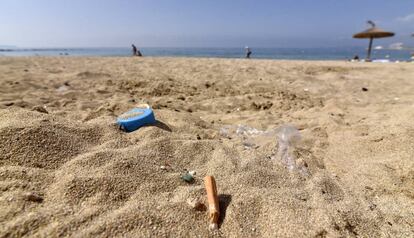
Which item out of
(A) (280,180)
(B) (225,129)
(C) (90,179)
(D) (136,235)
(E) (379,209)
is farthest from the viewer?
(B) (225,129)

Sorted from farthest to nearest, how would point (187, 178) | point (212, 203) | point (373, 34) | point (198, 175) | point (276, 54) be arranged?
point (276, 54) < point (373, 34) < point (198, 175) < point (187, 178) < point (212, 203)

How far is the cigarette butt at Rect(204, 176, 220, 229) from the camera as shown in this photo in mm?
1433

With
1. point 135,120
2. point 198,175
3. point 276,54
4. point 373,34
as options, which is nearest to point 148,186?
point 198,175

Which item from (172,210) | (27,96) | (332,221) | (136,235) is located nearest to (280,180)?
(332,221)

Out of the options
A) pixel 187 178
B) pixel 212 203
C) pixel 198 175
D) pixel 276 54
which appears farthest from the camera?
pixel 276 54

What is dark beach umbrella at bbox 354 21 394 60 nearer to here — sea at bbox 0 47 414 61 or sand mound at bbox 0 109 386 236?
sea at bbox 0 47 414 61

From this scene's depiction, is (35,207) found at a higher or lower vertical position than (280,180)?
higher

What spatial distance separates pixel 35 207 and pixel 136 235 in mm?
520

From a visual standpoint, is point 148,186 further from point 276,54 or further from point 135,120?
point 276,54

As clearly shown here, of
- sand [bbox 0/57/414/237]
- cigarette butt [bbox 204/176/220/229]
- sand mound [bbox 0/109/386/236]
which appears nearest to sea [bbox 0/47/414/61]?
sand [bbox 0/57/414/237]

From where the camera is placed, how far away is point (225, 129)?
119 inches

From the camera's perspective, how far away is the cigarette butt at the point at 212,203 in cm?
143

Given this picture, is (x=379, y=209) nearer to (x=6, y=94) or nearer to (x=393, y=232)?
(x=393, y=232)

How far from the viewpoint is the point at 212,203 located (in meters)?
1.51
